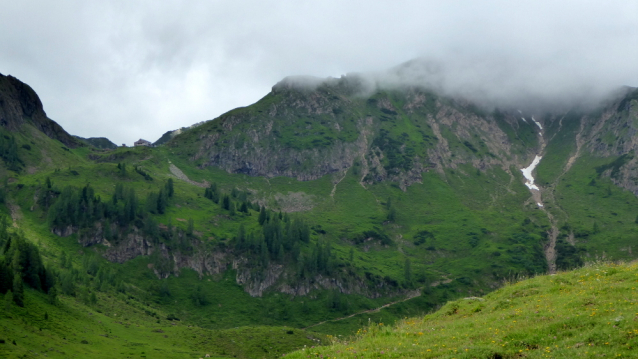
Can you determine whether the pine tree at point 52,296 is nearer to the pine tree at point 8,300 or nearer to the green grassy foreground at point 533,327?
the pine tree at point 8,300

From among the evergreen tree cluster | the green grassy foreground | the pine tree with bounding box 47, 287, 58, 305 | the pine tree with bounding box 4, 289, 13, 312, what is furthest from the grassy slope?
the green grassy foreground

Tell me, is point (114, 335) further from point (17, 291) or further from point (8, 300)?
point (8, 300)

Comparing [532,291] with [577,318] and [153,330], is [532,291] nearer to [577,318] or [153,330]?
[577,318]

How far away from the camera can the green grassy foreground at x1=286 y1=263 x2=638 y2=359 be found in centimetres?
2145

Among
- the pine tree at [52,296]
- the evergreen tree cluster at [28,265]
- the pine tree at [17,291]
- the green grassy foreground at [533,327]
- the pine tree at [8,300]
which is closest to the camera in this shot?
the green grassy foreground at [533,327]

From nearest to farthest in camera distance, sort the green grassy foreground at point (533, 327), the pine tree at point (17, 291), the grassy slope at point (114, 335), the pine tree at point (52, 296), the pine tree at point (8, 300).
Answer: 1. the green grassy foreground at point (533, 327)
2. the grassy slope at point (114, 335)
3. the pine tree at point (8, 300)
4. the pine tree at point (17, 291)
5. the pine tree at point (52, 296)

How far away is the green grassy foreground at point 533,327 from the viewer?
21.5 metres

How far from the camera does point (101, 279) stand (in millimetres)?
168875

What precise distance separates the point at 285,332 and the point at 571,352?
145 metres

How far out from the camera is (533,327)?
24.2 metres

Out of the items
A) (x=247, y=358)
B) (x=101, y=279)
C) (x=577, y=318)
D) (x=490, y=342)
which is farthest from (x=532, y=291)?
(x=101, y=279)

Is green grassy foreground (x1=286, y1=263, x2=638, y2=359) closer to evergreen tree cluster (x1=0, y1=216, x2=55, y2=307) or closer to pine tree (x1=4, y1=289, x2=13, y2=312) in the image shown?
pine tree (x1=4, y1=289, x2=13, y2=312)

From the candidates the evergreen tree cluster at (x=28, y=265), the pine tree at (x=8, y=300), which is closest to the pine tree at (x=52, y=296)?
the evergreen tree cluster at (x=28, y=265)

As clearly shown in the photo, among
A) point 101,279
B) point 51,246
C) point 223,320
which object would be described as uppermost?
point 51,246
